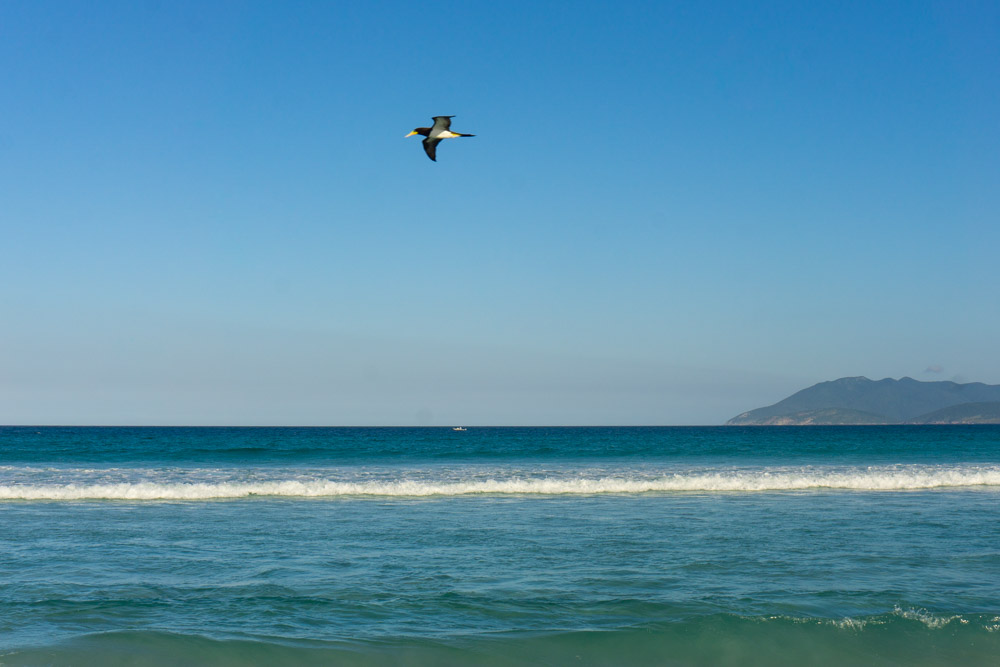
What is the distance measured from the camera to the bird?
13.1 meters

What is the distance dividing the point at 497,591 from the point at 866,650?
13.8 ft

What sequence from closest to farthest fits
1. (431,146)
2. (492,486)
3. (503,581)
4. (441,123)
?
1. (503,581)
2. (441,123)
3. (431,146)
4. (492,486)

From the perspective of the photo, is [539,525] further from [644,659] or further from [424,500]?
[644,659]

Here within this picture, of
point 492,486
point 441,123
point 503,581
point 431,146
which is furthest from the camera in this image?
point 492,486

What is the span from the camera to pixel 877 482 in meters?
23.9

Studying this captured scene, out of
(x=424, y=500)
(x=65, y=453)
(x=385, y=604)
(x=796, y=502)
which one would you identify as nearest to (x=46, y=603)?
(x=385, y=604)

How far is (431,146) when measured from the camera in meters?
13.4

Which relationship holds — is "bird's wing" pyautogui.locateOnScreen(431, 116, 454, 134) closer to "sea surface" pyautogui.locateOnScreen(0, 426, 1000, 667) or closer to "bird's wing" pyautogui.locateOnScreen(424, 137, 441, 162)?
"bird's wing" pyautogui.locateOnScreen(424, 137, 441, 162)

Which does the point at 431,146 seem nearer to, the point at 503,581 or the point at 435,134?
the point at 435,134

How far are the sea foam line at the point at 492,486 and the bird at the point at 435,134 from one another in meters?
11.1

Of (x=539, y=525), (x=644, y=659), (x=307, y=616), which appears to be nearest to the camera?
(x=644, y=659)

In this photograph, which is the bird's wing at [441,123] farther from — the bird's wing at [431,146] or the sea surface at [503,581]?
the sea surface at [503,581]

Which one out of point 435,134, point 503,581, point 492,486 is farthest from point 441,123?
point 492,486

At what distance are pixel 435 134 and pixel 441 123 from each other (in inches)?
13.0
